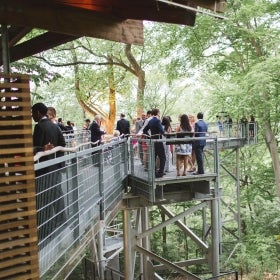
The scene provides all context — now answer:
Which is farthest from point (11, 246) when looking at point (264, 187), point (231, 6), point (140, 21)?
point (264, 187)

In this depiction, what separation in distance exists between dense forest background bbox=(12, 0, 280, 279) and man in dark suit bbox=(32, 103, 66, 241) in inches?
184

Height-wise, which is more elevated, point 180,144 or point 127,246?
point 180,144

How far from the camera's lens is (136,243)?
34.9 ft

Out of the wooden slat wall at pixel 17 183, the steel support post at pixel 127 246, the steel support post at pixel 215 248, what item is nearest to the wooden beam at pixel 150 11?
the wooden slat wall at pixel 17 183

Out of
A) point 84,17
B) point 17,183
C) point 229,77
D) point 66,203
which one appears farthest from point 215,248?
point 229,77

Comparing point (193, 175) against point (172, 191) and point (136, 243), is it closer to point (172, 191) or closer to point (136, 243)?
point (172, 191)

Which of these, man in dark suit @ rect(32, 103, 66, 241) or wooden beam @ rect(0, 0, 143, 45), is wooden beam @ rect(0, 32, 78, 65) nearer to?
wooden beam @ rect(0, 0, 143, 45)

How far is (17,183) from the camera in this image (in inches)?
153

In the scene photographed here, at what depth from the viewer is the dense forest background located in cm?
1552

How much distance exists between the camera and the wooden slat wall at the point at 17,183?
378 cm

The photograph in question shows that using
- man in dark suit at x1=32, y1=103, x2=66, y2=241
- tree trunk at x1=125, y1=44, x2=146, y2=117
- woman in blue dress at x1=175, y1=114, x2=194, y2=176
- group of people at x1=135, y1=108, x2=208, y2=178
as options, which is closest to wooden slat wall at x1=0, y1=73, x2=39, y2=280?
man in dark suit at x1=32, y1=103, x2=66, y2=241

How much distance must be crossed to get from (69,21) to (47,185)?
203cm

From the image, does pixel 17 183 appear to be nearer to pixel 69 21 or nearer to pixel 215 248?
pixel 69 21

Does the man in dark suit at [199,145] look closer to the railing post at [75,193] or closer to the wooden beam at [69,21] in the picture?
the wooden beam at [69,21]
